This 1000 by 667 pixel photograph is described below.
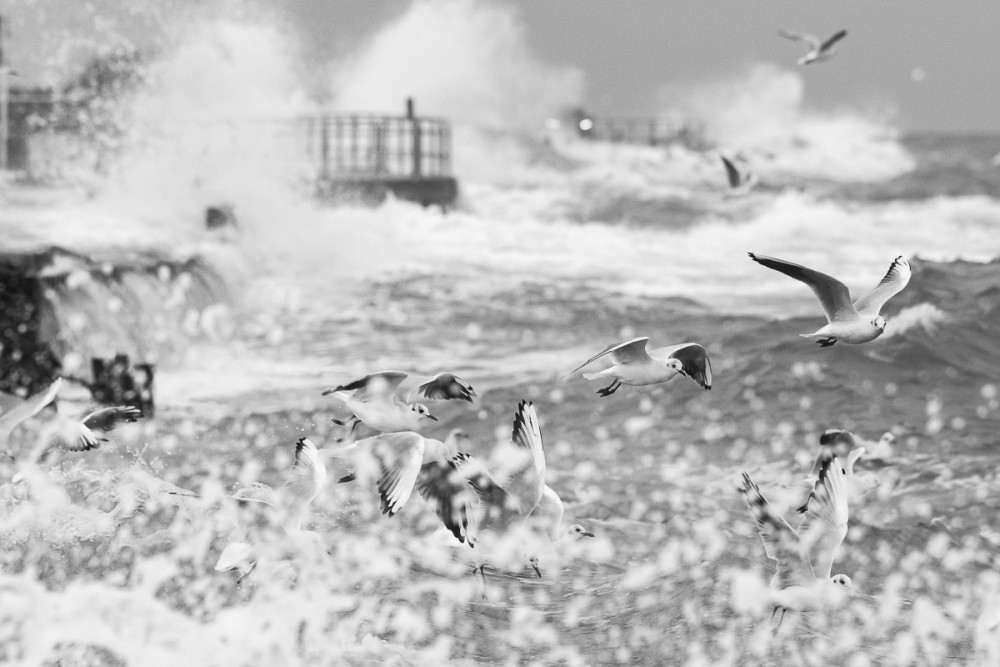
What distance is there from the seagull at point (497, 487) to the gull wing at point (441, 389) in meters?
0.33

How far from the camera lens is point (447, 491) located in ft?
13.4

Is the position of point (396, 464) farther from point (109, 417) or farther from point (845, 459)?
point (845, 459)

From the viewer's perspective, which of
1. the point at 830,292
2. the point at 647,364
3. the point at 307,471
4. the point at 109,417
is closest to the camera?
the point at 307,471

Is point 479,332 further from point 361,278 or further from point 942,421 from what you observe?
point 942,421

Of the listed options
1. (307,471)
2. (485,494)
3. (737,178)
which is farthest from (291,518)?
(737,178)

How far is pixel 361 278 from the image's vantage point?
22281 millimetres

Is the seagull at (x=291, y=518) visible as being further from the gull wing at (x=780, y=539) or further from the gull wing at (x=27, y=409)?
the gull wing at (x=780, y=539)

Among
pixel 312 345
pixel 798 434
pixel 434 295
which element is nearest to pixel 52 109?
pixel 434 295

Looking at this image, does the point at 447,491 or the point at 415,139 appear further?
the point at 415,139

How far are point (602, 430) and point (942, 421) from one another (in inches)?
114

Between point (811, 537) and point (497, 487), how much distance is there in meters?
1.12

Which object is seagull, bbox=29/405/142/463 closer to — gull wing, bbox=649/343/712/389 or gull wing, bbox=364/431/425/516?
gull wing, bbox=364/431/425/516

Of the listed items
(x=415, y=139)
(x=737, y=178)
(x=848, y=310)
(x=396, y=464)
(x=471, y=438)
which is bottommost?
(x=471, y=438)

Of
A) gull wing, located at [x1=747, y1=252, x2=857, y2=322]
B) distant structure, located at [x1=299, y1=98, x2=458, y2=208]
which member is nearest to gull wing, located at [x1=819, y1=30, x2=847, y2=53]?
gull wing, located at [x1=747, y1=252, x2=857, y2=322]
